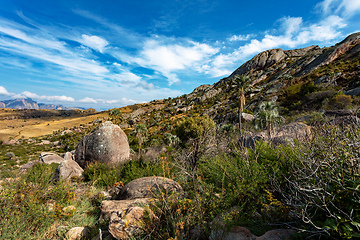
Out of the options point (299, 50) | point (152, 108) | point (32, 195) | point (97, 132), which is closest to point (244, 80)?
point (97, 132)

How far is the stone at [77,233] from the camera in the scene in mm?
3496

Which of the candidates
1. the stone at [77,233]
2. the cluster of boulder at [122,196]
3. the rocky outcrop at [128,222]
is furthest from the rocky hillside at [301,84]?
the stone at [77,233]

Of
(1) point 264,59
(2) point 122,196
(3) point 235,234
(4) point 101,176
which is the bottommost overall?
(4) point 101,176

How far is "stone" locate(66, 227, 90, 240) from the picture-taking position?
11.5ft

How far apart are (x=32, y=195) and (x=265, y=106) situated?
2660 centimetres

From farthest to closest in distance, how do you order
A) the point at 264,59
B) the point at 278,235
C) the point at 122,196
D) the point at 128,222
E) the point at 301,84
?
the point at 264,59, the point at 301,84, the point at 122,196, the point at 128,222, the point at 278,235

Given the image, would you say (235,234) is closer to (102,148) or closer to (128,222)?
(128,222)

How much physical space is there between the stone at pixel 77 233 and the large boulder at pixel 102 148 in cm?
654

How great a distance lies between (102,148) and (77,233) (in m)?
7.46

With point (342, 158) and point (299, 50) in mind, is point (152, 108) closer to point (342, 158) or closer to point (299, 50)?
point (299, 50)

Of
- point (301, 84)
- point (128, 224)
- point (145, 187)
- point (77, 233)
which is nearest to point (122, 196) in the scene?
point (145, 187)

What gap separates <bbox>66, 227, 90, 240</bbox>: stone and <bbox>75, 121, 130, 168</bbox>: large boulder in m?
6.54

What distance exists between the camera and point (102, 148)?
10.4 metres

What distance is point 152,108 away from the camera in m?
107
